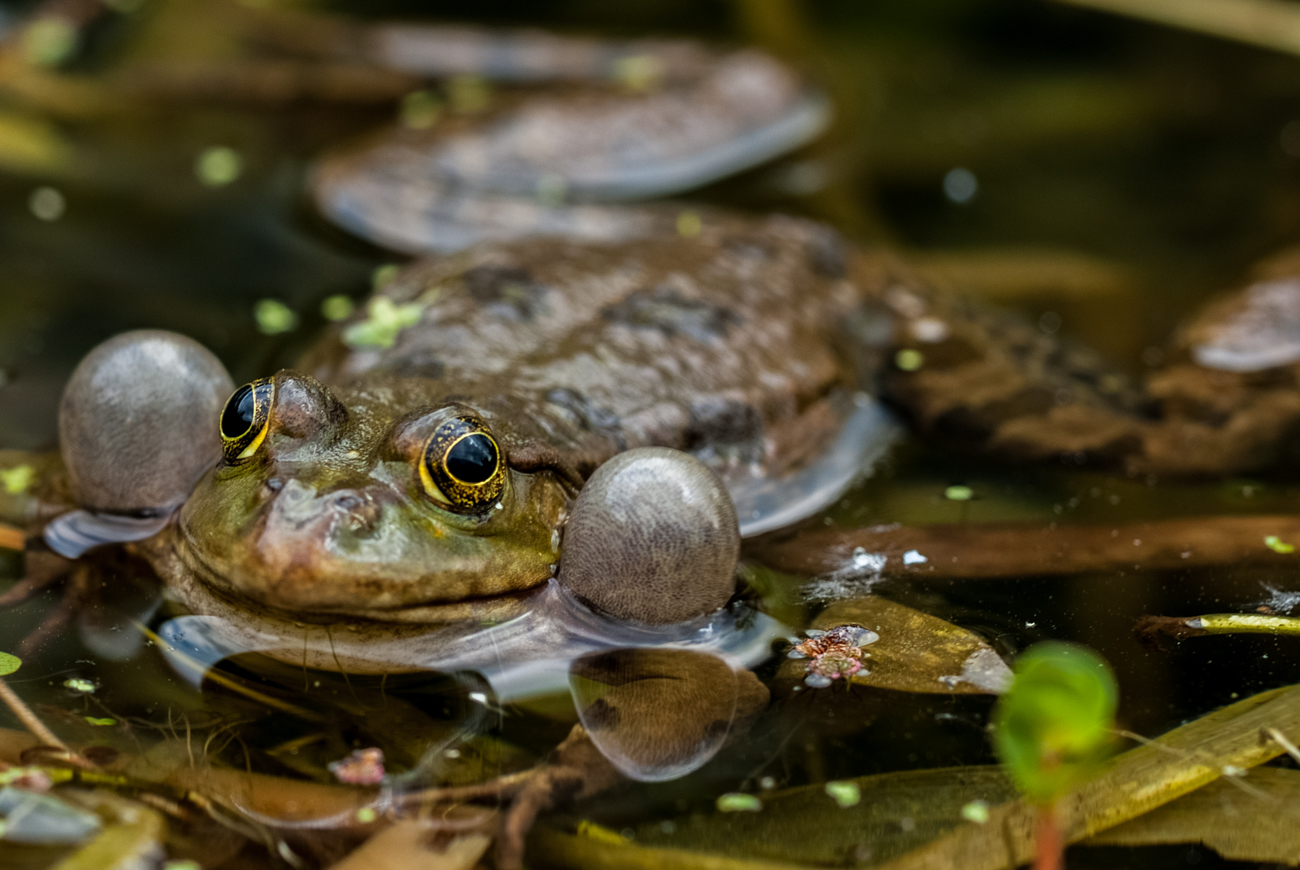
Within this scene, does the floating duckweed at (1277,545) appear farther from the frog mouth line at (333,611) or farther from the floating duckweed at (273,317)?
the floating duckweed at (273,317)

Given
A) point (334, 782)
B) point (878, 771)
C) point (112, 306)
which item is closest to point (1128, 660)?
point (878, 771)

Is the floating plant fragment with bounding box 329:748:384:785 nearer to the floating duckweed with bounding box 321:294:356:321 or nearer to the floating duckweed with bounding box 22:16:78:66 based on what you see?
the floating duckweed with bounding box 321:294:356:321

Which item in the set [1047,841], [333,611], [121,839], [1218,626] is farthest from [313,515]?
[1218,626]

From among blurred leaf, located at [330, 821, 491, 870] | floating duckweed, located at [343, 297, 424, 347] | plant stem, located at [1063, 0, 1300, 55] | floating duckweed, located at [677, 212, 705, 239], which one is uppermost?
plant stem, located at [1063, 0, 1300, 55]

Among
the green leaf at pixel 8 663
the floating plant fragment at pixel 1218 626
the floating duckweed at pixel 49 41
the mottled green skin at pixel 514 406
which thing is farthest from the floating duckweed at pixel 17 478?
the floating duckweed at pixel 49 41

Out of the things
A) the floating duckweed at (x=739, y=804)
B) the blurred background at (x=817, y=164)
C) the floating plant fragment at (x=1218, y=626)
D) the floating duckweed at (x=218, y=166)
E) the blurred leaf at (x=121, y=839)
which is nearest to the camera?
the blurred leaf at (x=121, y=839)

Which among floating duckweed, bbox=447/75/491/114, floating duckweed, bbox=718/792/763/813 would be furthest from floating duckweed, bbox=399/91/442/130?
floating duckweed, bbox=718/792/763/813

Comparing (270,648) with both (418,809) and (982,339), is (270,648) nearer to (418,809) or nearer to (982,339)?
(418,809)
